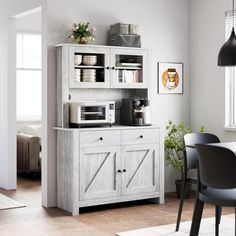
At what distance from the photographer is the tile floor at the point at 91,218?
466 centimetres

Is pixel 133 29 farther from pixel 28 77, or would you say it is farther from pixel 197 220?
pixel 28 77

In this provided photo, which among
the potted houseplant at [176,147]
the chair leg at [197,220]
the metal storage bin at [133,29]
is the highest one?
the metal storage bin at [133,29]

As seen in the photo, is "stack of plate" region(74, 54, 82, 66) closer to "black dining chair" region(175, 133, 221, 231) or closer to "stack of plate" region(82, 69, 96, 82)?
"stack of plate" region(82, 69, 96, 82)

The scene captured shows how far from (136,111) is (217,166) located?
91.0 inches

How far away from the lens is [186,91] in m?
6.50

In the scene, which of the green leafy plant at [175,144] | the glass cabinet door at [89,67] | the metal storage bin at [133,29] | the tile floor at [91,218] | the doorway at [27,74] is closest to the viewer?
the tile floor at [91,218]

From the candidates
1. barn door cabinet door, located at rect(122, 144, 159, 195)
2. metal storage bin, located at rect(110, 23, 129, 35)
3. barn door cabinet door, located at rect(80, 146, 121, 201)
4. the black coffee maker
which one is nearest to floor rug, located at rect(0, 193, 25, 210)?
barn door cabinet door, located at rect(80, 146, 121, 201)

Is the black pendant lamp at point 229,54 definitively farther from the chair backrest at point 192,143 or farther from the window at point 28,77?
the window at point 28,77

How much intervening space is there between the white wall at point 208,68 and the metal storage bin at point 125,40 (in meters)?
0.92

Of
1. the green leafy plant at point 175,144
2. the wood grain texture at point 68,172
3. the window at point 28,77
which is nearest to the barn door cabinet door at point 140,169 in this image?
the green leafy plant at point 175,144

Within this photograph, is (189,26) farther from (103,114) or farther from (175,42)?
(103,114)

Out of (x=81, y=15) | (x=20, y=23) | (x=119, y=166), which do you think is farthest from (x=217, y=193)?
(x=20, y=23)

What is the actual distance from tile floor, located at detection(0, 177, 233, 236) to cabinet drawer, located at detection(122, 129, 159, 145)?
28.4 inches

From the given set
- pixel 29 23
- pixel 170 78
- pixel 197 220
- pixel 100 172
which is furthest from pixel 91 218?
pixel 29 23
